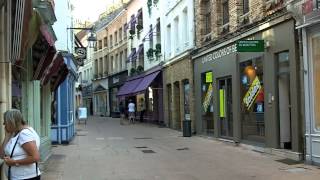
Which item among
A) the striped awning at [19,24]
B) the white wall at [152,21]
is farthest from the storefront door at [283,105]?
the white wall at [152,21]

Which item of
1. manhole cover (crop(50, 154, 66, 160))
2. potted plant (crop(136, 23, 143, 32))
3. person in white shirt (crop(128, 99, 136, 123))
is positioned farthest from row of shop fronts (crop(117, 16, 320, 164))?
potted plant (crop(136, 23, 143, 32))

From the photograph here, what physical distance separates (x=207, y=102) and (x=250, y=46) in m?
7.54

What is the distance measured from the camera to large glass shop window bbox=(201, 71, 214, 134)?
77.0 feet

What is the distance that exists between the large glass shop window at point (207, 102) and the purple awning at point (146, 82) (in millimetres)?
10493

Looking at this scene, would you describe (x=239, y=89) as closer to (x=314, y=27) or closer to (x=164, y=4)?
(x=314, y=27)

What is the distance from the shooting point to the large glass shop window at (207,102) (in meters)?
23.5

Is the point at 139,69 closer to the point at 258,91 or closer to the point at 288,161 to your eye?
the point at 258,91

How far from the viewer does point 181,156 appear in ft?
55.0

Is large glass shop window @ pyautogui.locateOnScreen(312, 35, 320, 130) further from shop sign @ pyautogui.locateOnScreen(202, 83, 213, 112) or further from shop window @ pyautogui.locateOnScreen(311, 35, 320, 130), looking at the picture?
shop sign @ pyautogui.locateOnScreen(202, 83, 213, 112)

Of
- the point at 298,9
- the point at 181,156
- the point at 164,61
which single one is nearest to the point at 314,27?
the point at 298,9

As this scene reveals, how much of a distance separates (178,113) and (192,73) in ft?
15.8

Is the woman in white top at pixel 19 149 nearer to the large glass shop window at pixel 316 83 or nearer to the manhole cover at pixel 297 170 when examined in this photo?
the manhole cover at pixel 297 170

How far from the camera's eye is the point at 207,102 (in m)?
24.1

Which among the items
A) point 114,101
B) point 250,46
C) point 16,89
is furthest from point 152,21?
point 16,89
